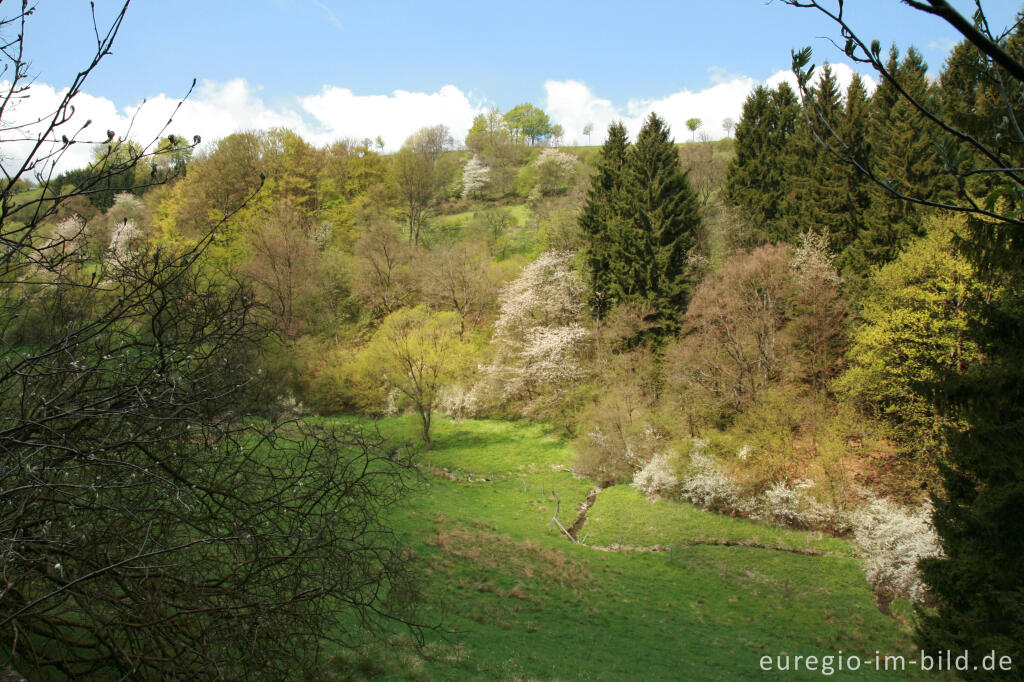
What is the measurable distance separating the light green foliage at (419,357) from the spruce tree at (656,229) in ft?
31.7

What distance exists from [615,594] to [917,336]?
12307mm

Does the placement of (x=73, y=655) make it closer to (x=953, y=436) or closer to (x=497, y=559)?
(x=953, y=436)

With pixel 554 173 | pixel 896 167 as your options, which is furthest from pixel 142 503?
pixel 554 173

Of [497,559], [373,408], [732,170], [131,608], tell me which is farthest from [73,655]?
[732,170]

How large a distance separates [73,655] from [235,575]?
1.15 meters

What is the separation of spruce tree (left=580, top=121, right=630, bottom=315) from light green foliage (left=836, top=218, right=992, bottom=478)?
1340cm

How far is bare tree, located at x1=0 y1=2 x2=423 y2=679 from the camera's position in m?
3.18

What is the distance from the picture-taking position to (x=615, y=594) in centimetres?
1505

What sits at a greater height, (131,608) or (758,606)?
(131,608)

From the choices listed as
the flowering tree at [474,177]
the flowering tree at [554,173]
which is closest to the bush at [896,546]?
the flowering tree at [554,173]

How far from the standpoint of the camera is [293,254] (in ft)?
115

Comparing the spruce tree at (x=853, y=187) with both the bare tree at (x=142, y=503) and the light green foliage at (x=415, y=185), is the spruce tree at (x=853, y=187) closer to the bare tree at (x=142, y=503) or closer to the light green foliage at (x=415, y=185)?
the bare tree at (x=142, y=503)

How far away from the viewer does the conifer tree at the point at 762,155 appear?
29234 millimetres

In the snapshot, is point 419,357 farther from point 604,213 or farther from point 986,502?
point 986,502
